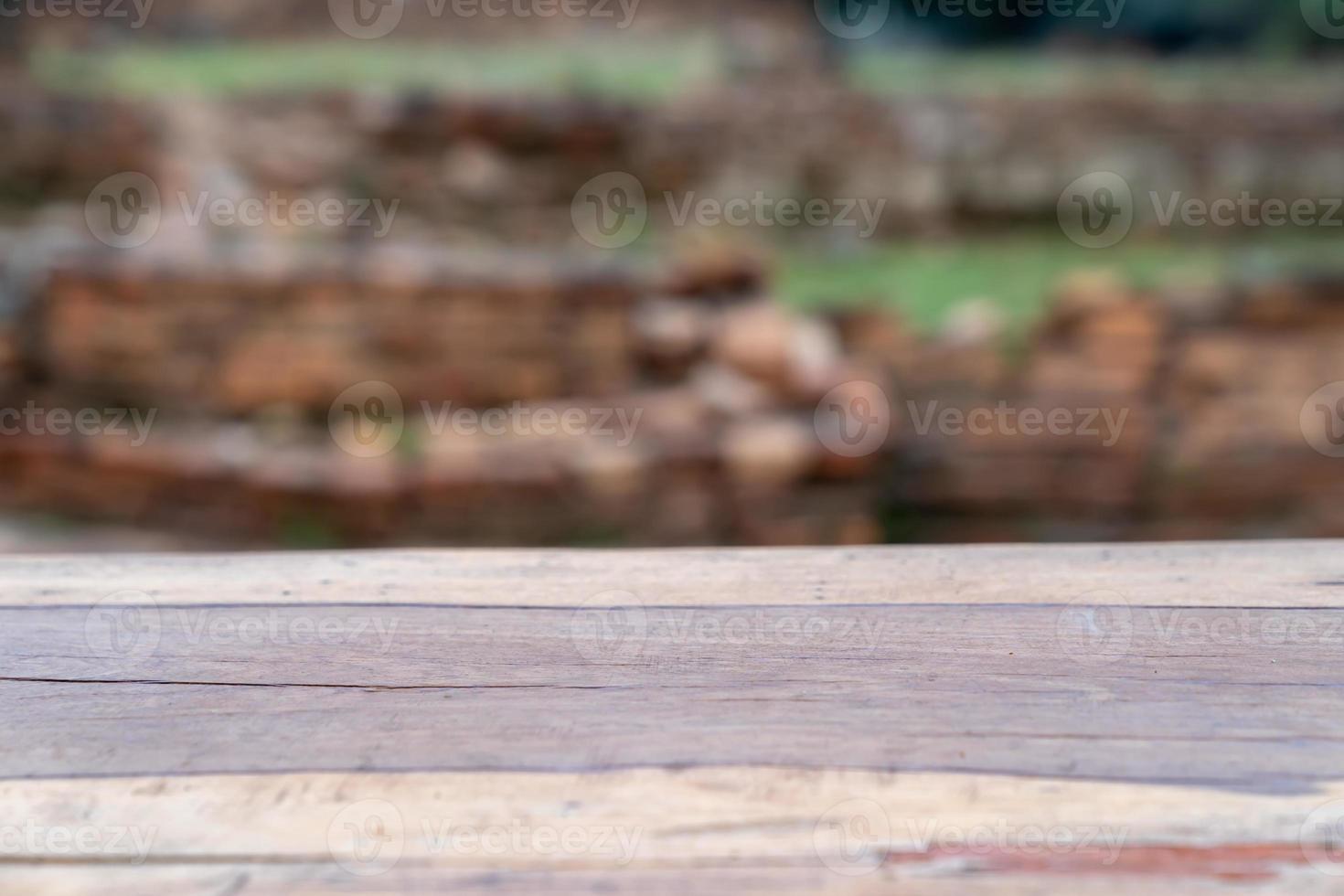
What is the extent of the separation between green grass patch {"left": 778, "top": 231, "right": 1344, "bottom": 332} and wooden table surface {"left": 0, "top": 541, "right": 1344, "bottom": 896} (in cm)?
592

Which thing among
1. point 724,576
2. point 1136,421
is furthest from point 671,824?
point 1136,421

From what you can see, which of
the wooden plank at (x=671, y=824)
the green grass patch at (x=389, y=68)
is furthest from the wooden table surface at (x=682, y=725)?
the green grass patch at (x=389, y=68)

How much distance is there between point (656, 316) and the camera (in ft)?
17.5

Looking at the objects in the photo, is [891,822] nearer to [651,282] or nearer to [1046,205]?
[651,282]

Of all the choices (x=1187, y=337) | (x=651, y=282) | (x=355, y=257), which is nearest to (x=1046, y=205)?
(x=1187, y=337)

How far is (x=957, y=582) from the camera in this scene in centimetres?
104

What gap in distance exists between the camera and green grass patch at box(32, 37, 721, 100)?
373 inches

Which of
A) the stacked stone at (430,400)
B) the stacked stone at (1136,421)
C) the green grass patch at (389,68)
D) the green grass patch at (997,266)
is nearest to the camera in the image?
the stacked stone at (430,400)

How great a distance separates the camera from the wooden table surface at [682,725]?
629mm

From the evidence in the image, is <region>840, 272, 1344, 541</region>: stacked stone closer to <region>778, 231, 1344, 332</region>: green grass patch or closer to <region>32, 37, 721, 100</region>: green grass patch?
<region>778, 231, 1344, 332</region>: green grass patch

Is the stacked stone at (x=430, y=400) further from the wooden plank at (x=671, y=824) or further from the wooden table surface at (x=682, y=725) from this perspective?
the wooden plank at (x=671, y=824)

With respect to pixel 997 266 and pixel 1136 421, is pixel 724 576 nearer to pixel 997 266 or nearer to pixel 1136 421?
pixel 1136 421

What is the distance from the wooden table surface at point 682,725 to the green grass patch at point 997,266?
592 cm

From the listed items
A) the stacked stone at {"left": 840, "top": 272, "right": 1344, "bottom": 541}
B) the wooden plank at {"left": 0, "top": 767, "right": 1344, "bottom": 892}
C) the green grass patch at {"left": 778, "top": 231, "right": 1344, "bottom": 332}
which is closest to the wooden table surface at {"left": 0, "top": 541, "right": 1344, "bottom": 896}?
the wooden plank at {"left": 0, "top": 767, "right": 1344, "bottom": 892}
